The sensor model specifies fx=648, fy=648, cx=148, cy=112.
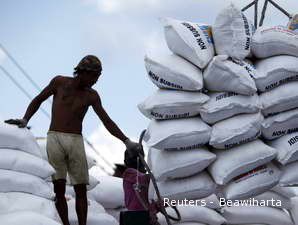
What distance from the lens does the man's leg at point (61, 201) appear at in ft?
14.1

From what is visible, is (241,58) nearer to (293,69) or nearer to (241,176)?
(293,69)

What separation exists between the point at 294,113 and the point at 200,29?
833mm

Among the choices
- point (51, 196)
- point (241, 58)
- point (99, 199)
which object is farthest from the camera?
point (99, 199)

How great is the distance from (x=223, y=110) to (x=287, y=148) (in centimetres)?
52

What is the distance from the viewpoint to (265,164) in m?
4.34

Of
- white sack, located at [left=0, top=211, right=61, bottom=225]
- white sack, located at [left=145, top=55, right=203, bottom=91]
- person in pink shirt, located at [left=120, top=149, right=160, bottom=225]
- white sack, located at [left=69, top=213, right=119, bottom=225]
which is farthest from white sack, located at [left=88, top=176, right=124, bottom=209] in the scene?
white sack, located at [left=0, top=211, right=61, bottom=225]

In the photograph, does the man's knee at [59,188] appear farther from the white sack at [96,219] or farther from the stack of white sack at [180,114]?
the stack of white sack at [180,114]

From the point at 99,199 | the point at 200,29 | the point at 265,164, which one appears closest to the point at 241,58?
the point at 200,29

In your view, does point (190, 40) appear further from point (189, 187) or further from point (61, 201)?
point (61, 201)

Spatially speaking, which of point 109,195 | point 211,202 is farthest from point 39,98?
point 211,202

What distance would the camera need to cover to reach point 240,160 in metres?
A: 4.18

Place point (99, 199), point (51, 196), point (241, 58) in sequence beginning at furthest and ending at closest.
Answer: point (99, 199) → point (241, 58) → point (51, 196)

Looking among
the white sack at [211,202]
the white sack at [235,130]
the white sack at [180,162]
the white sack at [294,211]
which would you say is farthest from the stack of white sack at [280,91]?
the white sack at [294,211]

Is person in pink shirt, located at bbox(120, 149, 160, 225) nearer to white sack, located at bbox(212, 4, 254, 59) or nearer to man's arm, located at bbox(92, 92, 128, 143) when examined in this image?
man's arm, located at bbox(92, 92, 128, 143)
